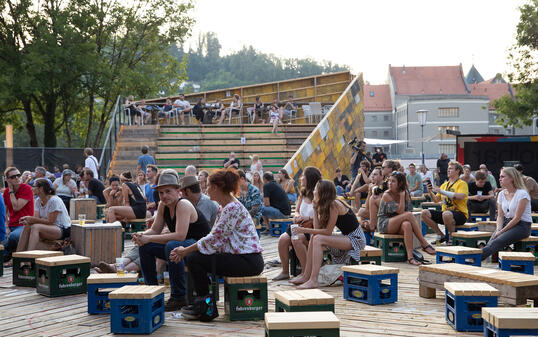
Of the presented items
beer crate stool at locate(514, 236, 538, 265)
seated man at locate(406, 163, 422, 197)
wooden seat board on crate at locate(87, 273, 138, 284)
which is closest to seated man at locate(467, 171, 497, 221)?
beer crate stool at locate(514, 236, 538, 265)

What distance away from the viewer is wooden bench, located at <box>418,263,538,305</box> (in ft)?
19.8

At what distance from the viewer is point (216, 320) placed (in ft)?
20.5

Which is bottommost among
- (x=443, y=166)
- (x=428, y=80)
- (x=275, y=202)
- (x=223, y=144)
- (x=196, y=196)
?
(x=275, y=202)

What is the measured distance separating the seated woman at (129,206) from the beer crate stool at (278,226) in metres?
2.89

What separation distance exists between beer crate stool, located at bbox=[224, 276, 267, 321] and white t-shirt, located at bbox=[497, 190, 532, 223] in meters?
4.38

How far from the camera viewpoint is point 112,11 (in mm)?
35031

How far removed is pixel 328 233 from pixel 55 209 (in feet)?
13.1

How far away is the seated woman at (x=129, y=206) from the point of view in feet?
38.7

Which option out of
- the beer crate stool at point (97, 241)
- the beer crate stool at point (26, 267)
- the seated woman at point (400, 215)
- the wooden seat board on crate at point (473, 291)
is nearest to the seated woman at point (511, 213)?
the seated woman at point (400, 215)

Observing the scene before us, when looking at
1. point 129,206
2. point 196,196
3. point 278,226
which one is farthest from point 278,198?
point 196,196

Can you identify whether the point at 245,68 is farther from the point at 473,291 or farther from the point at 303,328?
the point at 303,328

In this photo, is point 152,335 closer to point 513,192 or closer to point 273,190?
point 513,192

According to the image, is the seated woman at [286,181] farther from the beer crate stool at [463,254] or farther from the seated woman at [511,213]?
the beer crate stool at [463,254]

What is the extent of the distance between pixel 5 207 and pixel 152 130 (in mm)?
14954
